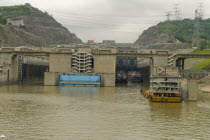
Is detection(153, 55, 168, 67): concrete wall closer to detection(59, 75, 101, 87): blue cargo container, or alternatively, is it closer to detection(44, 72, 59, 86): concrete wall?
detection(59, 75, 101, 87): blue cargo container

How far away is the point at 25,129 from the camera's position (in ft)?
117

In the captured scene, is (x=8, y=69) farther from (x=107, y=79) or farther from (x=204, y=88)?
(x=204, y=88)

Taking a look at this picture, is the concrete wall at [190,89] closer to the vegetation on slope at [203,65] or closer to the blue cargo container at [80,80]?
the blue cargo container at [80,80]

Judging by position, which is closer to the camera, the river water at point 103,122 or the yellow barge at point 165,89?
the river water at point 103,122

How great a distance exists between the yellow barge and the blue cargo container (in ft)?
151

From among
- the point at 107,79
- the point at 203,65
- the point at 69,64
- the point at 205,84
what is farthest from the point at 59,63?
the point at 203,65

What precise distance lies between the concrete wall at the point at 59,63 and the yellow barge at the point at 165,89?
57.9 metres

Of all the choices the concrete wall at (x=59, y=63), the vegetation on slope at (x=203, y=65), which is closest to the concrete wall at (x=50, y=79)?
the concrete wall at (x=59, y=63)

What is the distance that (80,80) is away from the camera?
108625 millimetres

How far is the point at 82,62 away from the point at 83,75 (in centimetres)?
796

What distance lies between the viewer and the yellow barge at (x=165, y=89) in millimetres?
61312

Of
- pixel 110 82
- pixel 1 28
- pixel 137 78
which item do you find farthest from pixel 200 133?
pixel 1 28

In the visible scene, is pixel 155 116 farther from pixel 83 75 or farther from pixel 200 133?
pixel 83 75

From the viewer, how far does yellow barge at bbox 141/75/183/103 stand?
61312mm
